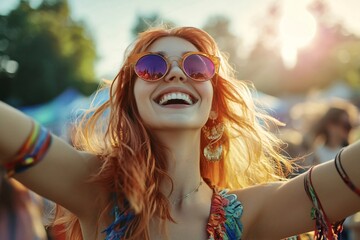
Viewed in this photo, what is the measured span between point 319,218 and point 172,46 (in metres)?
0.93

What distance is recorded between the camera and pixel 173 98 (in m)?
2.41

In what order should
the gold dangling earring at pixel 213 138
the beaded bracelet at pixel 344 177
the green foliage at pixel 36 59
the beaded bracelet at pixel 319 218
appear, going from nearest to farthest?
the beaded bracelet at pixel 344 177, the beaded bracelet at pixel 319 218, the gold dangling earring at pixel 213 138, the green foliage at pixel 36 59

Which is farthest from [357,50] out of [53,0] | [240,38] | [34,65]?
[34,65]

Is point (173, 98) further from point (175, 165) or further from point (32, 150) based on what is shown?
point (32, 150)

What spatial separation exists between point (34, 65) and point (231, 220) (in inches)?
1460

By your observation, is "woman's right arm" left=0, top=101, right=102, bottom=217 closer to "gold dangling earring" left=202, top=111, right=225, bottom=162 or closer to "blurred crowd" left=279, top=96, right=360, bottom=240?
"gold dangling earring" left=202, top=111, right=225, bottom=162

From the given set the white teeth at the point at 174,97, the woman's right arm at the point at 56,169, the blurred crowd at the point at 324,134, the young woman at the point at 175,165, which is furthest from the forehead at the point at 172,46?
the blurred crowd at the point at 324,134

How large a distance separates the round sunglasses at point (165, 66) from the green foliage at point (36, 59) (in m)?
35.5

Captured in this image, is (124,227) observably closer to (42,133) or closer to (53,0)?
(42,133)

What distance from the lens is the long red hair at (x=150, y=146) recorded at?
7.36 feet

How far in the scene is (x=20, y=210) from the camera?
145cm

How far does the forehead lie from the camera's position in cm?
252

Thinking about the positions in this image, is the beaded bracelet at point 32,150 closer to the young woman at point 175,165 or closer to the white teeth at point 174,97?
the young woman at point 175,165

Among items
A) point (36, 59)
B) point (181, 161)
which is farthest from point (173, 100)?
point (36, 59)
